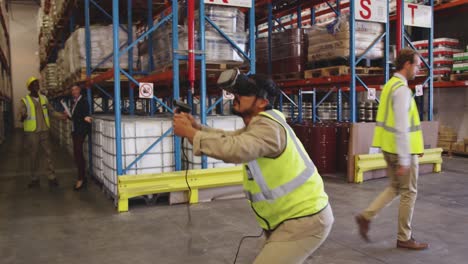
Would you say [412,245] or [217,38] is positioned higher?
[217,38]

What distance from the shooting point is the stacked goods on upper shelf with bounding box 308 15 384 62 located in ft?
28.2

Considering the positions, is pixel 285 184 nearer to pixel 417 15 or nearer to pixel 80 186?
pixel 80 186

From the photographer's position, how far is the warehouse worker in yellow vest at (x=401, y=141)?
420cm

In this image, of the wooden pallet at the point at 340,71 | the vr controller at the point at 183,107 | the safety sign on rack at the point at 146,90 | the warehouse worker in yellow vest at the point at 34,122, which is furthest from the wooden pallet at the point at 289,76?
the vr controller at the point at 183,107

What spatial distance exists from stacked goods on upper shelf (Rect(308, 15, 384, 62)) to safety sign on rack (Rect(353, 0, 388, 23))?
333 mm

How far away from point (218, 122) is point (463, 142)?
7.52 metres

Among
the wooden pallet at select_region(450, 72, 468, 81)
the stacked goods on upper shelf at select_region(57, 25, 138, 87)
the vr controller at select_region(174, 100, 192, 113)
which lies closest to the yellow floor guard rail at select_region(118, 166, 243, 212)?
the stacked goods on upper shelf at select_region(57, 25, 138, 87)

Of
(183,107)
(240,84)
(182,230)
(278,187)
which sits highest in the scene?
(240,84)

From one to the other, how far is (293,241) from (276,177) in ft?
1.06

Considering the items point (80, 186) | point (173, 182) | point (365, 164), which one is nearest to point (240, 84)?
point (173, 182)

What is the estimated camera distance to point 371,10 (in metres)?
8.29

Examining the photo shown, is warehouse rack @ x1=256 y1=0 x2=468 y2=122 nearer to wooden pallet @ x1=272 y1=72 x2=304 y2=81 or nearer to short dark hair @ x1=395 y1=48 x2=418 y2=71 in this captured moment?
wooden pallet @ x1=272 y1=72 x2=304 y2=81

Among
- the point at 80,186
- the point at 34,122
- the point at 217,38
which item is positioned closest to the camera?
the point at 217,38

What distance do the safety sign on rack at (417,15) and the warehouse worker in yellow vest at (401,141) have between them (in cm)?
506
